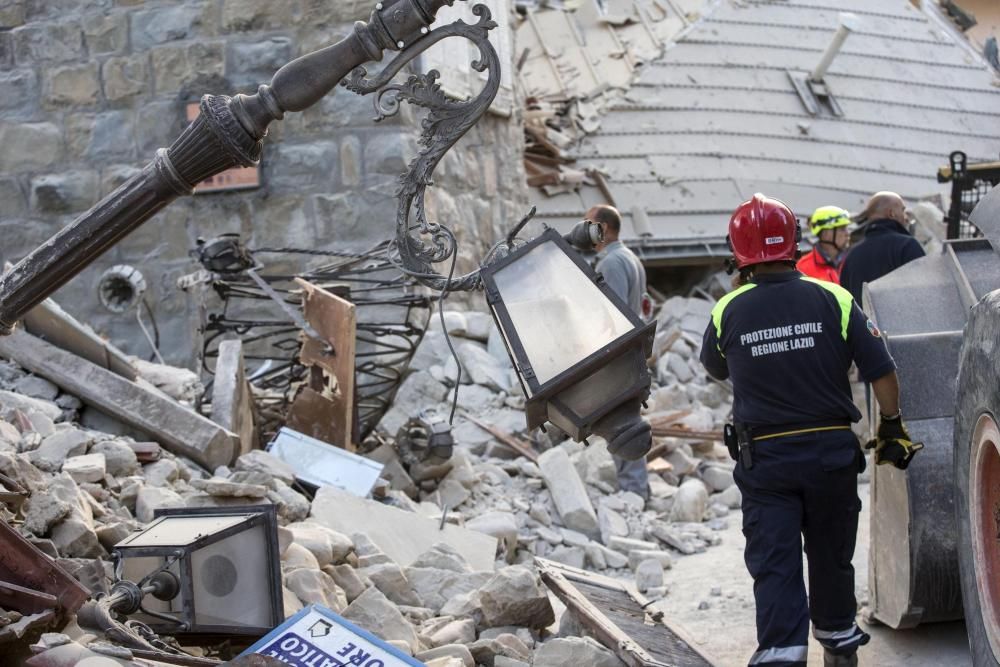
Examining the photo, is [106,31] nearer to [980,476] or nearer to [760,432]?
[760,432]

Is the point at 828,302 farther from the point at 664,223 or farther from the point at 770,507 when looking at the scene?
the point at 664,223

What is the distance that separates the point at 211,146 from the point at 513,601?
210cm

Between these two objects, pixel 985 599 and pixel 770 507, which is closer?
pixel 985 599

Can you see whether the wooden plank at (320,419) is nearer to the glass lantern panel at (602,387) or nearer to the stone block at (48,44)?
the stone block at (48,44)

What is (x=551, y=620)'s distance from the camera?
16.5 feet

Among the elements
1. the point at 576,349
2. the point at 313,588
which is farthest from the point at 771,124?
the point at 576,349

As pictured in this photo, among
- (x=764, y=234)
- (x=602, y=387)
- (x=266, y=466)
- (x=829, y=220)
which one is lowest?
(x=266, y=466)

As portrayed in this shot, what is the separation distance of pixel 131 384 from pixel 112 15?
3838 millimetres

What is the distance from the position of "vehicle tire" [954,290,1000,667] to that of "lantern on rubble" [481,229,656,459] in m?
0.92

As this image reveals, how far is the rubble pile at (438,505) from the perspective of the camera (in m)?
4.57

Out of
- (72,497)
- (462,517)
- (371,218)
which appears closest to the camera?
(72,497)

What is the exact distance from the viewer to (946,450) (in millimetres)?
4602

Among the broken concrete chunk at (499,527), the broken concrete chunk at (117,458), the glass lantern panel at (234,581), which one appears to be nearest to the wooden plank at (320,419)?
the broken concrete chunk at (499,527)

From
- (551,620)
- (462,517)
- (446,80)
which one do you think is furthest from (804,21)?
(551,620)
